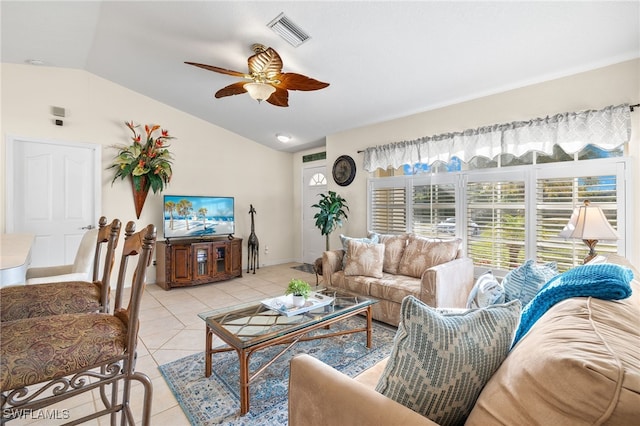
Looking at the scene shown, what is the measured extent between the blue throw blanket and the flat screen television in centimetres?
463

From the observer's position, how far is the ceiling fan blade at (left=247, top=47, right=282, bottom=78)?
2.43 m

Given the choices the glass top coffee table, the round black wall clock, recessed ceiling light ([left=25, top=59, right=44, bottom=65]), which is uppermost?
recessed ceiling light ([left=25, top=59, right=44, bottom=65])

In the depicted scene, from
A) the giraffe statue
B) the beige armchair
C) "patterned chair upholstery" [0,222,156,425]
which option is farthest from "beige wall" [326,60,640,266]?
"patterned chair upholstery" [0,222,156,425]

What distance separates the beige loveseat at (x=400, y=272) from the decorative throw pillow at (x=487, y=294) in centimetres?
63

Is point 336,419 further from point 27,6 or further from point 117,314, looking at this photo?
point 27,6

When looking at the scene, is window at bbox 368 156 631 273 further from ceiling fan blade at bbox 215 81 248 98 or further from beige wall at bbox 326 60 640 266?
ceiling fan blade at bbox 215 81 248 98

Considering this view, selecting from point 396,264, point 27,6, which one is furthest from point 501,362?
point 27,6

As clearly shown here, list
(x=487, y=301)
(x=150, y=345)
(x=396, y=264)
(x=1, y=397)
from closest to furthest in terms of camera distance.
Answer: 1. (x=1, y=397)
2. (x=487, y=301)
3. (x=150, y=345)
4. (x=396, y=264)

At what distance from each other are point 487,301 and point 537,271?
1.07ft

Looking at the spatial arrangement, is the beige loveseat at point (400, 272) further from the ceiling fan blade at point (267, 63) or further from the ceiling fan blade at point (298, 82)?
the ceiling fan blade at point (267, 63)

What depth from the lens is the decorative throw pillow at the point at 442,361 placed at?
32.0 inches

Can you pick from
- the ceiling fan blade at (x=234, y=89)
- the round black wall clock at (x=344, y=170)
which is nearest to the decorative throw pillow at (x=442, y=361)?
the ceiling fan blade at (x=234, y=89)

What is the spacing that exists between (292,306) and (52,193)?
3.89 meters

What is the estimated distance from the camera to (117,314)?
1.46m
